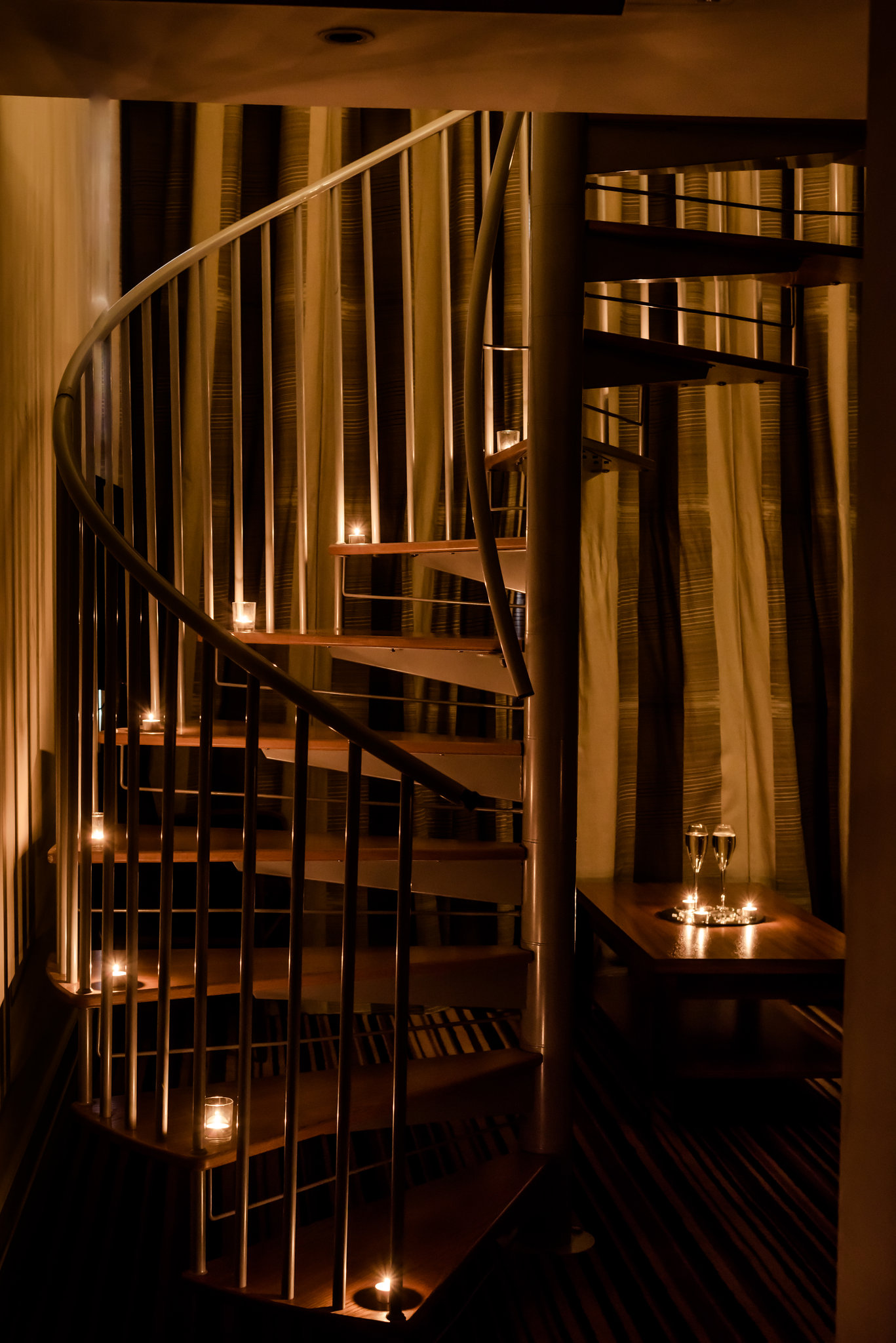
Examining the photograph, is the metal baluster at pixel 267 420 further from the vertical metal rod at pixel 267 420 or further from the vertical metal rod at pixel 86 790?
the vertical metal rod at pixel 86 790

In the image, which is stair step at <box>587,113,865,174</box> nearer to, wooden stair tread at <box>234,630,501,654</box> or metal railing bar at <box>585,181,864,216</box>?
metal railing bar at <box>585,181,864,216</box>

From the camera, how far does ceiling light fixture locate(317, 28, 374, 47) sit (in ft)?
5.74

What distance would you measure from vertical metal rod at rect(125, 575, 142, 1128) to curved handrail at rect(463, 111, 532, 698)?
731mm

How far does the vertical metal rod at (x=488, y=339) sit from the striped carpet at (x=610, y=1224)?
2.04 m

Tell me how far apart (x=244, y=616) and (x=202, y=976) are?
1.51 meters

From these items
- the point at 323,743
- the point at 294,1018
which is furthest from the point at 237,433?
the point at 294,1018

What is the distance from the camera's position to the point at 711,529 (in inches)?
166

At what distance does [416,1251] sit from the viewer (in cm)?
204

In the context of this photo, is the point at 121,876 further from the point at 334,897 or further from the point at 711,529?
the point at 711,529

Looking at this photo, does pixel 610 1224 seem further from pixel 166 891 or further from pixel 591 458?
pixel 591 458

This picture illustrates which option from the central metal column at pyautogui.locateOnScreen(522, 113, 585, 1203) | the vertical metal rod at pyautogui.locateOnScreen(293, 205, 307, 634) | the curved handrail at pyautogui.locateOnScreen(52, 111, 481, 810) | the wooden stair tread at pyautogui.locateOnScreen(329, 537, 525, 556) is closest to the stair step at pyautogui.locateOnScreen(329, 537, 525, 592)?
the wooden stair tread at pyautogui.locateOnScreen(329, 537, 525, 556)

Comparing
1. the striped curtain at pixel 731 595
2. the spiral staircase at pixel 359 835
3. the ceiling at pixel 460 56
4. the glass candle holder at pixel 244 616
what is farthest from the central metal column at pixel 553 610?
the striped curtain at pixel 731 595

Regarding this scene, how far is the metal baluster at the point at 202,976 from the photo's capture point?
198cm

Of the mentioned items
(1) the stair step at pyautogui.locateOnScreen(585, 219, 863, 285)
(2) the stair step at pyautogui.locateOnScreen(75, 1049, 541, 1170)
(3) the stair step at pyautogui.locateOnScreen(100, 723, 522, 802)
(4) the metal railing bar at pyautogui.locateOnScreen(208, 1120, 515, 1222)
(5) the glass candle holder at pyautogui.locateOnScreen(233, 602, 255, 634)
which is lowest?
(4) the metal railing bar at pyautogui.locateOnScreen(208, 1120, 515, 1222)
